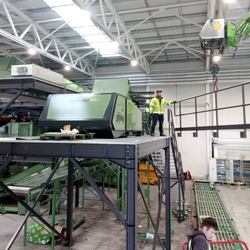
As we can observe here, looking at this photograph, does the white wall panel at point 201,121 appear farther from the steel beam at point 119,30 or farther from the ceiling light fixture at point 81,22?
the ceiling light fixture at point 81,22

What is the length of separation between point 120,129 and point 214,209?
6.75m

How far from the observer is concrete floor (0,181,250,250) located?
21.5ft

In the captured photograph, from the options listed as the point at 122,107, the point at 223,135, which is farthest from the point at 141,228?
the point at 223,135

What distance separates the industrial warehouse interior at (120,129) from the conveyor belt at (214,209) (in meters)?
0.06

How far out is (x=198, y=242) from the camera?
10.3ft

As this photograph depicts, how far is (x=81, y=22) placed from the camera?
348 inches

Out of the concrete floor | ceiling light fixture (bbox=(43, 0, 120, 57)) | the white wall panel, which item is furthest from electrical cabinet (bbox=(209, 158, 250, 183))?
ceiling light fixture (bbox=(43, 0, 120, 57))

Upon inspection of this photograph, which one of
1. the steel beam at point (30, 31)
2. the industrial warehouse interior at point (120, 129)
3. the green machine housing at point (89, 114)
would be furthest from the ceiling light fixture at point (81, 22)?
the green machine housing at point (89, 114)

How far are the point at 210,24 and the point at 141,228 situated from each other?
275 inches

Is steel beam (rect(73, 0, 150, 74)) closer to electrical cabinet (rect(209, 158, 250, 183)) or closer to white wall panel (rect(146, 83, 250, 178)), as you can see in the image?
white wall panel (rect(146, 83, 250, 178))

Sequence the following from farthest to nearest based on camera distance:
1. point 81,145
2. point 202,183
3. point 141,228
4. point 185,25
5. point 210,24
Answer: point 202,183, point 185,25, point 141,228, point 210,24, point 81,145

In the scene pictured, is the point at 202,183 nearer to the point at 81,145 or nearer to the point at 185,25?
the point at 185,25

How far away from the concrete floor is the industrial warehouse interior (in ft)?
0.18

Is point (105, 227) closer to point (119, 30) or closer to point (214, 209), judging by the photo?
point (214, 209)
